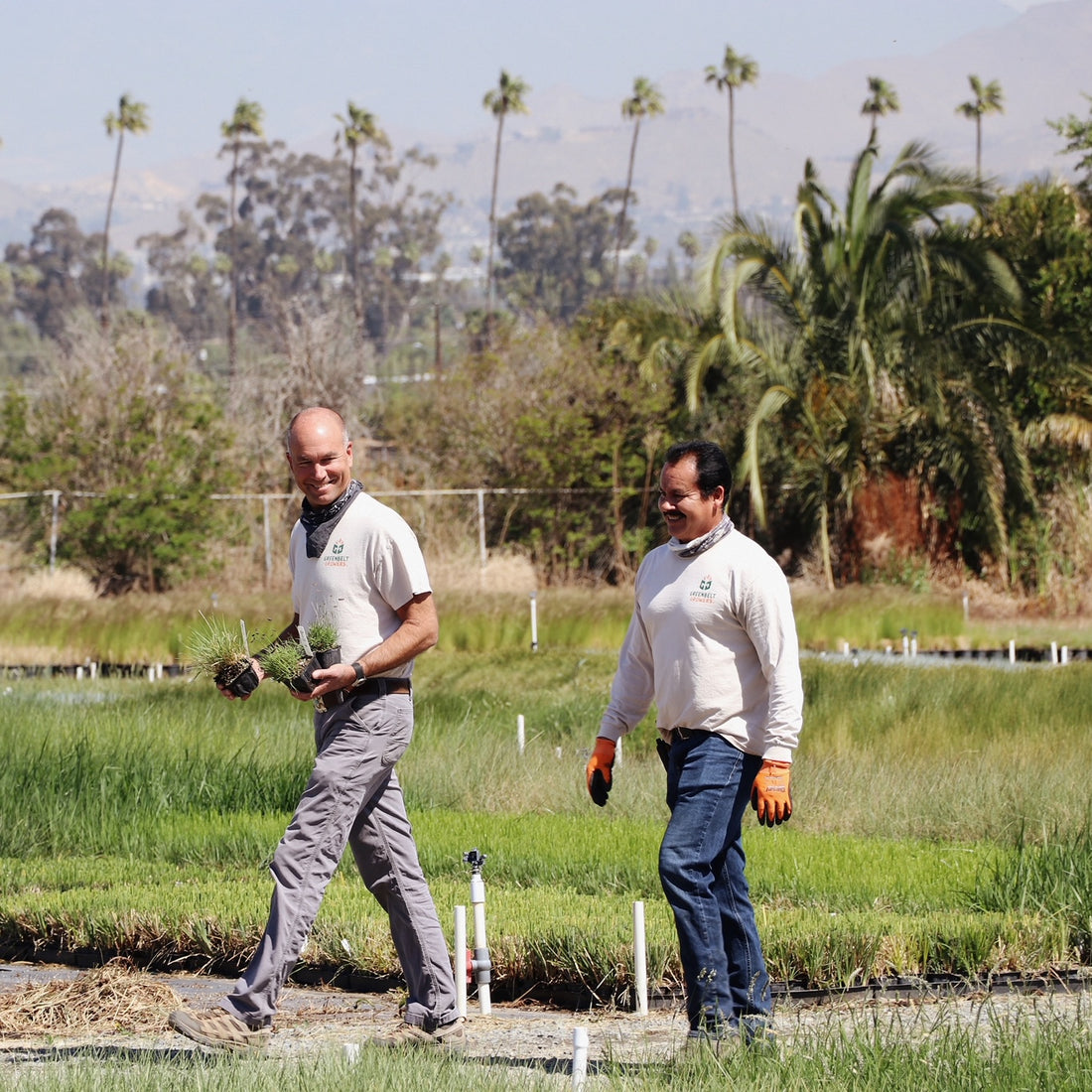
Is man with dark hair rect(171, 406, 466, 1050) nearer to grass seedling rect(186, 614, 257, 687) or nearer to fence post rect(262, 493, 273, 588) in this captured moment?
grass seedling rect(186, 614, 257, 687)

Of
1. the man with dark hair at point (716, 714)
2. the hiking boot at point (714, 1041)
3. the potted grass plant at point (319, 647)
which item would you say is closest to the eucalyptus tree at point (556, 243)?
the potted grass plant at point (319, 647)

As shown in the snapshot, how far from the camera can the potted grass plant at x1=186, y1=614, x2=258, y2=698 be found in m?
6.12

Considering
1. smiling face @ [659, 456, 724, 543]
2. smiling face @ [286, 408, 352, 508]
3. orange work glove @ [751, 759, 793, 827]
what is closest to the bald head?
smiling face @ [286, 408, 352, 508]

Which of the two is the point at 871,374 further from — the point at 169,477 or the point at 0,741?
the point at 0,741

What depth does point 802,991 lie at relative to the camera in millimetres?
6520

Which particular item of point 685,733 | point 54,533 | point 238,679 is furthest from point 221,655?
point 54,533

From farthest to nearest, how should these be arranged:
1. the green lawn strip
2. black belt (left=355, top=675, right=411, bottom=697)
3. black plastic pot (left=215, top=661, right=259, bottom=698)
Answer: the green lawn strip → black plastic pot (left=215, top=661, right=259, bottom=698) → black belt (left=355, top=675, right=411, bottom=697)

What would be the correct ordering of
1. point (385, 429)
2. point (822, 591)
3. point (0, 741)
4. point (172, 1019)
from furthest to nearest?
point (385, 429), point (822, 591), point (0, 741), point (172, 1019)

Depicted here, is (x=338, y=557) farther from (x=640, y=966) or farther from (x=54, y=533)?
(x=54, y=533)

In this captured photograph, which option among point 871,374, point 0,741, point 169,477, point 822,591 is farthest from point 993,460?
point 0,741

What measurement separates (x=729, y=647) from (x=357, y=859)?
4.98 ft

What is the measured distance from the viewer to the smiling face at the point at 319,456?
5.96 m

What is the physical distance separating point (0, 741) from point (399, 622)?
18.2 feet

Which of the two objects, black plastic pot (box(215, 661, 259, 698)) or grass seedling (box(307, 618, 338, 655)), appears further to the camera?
black plastic pot (box(215, 661, 259, 698))
